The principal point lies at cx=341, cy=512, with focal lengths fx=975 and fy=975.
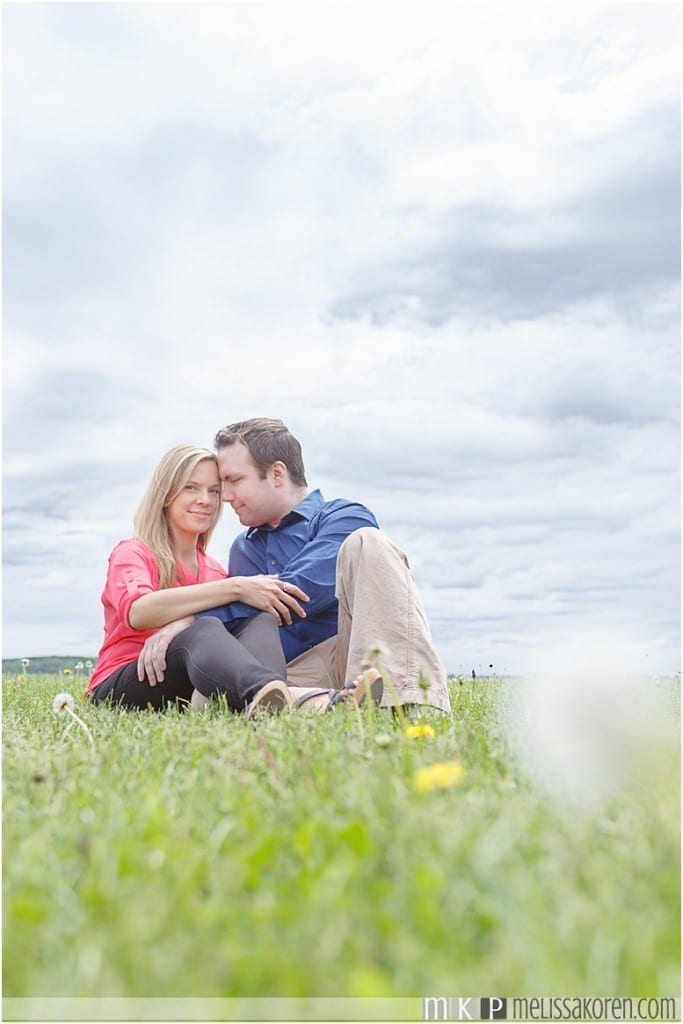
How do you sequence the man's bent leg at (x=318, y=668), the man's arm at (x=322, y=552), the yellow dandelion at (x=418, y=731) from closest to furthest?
the yellow dandelion at (x=418, y=731), the man's arm at (x=322, y=552), the man's bent leg at (x=318, y=668)

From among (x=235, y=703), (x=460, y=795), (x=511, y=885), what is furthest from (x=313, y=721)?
(x=511, y=885)

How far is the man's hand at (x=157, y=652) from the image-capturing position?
5.57m

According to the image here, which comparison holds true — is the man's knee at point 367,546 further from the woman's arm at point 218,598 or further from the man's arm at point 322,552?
the woman's arm at point 218,598

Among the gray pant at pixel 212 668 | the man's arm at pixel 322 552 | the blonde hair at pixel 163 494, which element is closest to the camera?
the gray pant at pixel 212 668

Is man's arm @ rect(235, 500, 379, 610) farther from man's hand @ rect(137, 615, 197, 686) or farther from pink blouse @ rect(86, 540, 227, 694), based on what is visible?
pink blouse @ rect(86, 540, 227, 694)

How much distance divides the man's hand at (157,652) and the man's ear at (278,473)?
3.98 ft

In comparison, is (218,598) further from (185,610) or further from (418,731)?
(418,731)

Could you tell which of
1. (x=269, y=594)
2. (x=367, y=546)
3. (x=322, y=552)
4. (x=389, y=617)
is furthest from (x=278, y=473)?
(x=389, y=617)

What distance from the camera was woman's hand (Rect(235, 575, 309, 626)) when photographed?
5652mm

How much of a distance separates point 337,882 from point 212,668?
→ 342 cm

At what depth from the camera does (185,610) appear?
5727mm

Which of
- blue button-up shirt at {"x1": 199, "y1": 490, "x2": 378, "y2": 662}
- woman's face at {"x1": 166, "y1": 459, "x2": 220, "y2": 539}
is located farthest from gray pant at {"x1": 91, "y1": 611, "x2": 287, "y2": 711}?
woman's face at {"x1": 166, "y1": 459, "x2": 220, "y2": 539}

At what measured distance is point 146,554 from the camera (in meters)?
6.21

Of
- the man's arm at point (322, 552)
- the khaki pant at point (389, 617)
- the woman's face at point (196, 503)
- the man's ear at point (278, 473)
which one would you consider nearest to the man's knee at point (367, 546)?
the khaki pant at point (389, 617)
